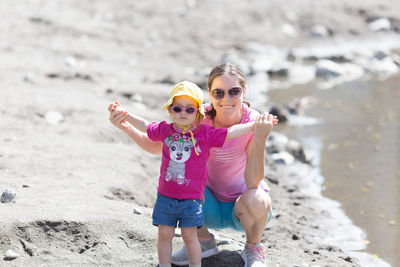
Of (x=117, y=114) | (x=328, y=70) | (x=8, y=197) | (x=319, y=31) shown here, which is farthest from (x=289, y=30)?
(x=117, y=114)

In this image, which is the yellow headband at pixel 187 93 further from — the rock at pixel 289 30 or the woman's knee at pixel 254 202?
the rock at pixel 289 30

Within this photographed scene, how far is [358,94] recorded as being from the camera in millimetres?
10305

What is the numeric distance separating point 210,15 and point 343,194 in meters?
9.39

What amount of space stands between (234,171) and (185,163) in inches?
19.4

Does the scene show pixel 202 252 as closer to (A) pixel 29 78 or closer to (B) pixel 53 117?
(B) pixel 53 117

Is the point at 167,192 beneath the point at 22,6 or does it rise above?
beneath

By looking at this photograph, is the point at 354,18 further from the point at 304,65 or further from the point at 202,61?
the point at 202,61

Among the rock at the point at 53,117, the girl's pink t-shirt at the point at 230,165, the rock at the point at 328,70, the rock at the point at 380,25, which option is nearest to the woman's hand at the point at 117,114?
the girl's pink t-shirt at the point at 230,165

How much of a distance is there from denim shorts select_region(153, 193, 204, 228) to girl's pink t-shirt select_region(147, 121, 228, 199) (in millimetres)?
32

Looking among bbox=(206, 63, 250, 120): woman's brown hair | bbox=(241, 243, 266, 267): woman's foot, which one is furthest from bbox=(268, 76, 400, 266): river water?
bbox=(206, 63, 250, 120): woman's brown hair

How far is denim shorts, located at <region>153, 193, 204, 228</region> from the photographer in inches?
129

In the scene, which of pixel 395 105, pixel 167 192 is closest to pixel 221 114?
pixel 167 192

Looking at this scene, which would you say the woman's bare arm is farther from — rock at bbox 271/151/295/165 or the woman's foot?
rock at bbox 271/151/295/165

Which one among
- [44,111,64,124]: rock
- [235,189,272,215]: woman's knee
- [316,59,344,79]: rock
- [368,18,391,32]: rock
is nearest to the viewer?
[235,189,272,215]: woman's knee
